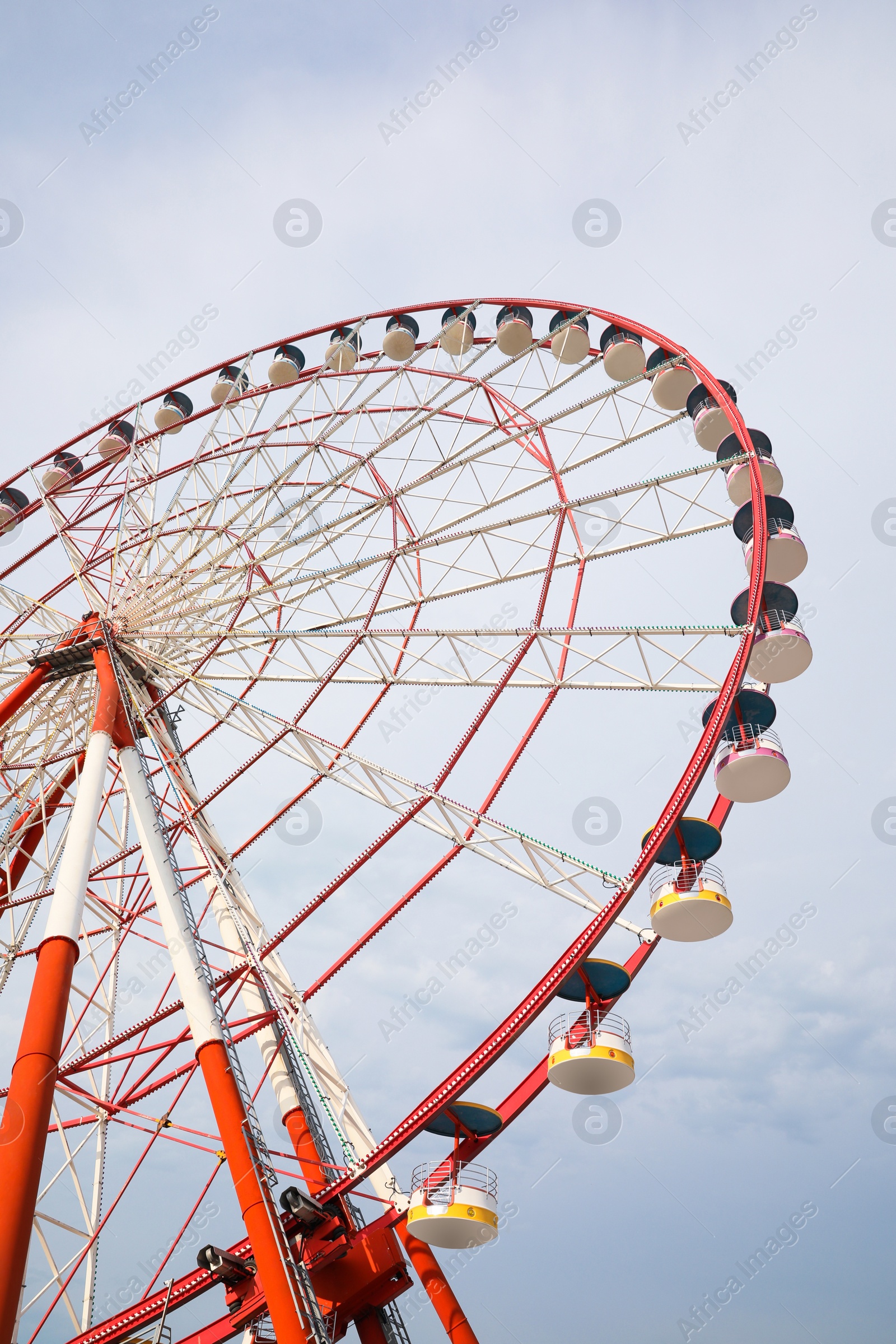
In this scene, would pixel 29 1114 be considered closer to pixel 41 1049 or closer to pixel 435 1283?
pixel 41 1049

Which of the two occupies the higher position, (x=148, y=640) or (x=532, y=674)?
(x=148, y=640)

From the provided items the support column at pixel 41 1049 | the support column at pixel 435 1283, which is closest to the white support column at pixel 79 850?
the support column at pixel 41 1049

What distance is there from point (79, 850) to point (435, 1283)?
637 cm

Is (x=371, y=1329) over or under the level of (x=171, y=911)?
under

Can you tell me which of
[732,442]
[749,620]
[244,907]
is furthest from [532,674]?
[244,907]

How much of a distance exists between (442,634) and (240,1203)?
7.81 meters

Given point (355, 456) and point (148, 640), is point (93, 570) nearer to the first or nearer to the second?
point (148, 640)

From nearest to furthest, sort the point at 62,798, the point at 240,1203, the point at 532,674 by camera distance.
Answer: the point at 240,1203, the point at 532,674, the point at 62,798

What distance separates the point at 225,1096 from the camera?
1055 cm

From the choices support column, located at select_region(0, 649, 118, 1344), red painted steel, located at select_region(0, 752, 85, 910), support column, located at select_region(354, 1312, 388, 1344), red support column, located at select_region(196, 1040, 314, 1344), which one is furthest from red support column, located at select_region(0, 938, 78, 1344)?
red painted steel, located at select_region(0, 752, 85, 910)

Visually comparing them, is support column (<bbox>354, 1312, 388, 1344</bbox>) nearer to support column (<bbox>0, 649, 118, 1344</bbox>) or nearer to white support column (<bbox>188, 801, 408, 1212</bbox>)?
white support column (<bbox>188, 801, 408, 1212</bbox>)

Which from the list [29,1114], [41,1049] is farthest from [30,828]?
[29,1114]

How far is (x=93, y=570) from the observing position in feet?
58.5

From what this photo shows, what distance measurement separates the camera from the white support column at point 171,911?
1120cm
